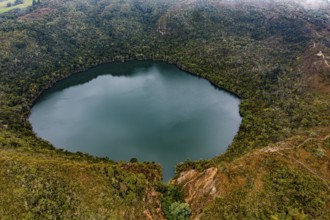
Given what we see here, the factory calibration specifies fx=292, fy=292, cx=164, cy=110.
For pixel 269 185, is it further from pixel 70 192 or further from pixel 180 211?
pixel 70 192

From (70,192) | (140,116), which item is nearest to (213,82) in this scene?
(140,116)

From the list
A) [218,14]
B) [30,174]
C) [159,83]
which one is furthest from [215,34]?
[30,174]

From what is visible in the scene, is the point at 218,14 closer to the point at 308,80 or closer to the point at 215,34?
the point at 215,34

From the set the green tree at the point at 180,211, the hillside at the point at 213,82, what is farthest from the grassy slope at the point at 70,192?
the green tree at the point at 180,211

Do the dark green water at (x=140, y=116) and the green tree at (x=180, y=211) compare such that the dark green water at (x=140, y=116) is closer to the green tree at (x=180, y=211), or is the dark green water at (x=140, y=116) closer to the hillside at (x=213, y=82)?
the hillside at (x=213, y=82)

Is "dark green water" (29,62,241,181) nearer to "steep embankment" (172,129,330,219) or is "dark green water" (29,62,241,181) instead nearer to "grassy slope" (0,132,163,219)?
"grassy slope" (0,132,163,219)

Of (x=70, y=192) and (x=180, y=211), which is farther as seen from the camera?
(x=180, y=211)

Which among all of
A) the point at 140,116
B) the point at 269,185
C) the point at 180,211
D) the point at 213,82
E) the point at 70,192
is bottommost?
the point at 140,116
